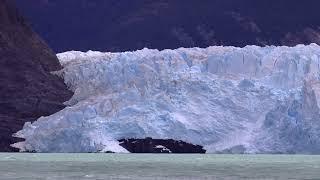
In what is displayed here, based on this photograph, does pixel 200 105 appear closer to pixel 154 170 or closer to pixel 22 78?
pixel 154 170

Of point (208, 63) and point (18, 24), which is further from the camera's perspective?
point (18, 24)

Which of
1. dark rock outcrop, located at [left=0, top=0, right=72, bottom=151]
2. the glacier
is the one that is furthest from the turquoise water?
dark rock outcrop, located at [left=0, top=0, right=72, bottom=151]

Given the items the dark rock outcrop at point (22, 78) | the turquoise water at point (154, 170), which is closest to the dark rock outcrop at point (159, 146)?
the dark rock outcrop at point (22, 78)

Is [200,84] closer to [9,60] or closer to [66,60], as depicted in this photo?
[66,60]

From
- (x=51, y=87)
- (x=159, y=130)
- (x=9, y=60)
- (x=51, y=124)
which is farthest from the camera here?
(x=9, y=60)

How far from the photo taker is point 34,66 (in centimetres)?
9438

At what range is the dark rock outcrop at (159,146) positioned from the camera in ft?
223

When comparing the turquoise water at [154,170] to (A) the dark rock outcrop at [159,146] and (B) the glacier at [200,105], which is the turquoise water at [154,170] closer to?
(B) the glacier at [200,105]

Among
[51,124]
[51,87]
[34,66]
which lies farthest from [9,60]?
[51,124]

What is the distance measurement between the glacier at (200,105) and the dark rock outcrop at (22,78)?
8.06 meters

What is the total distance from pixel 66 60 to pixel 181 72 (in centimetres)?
2567

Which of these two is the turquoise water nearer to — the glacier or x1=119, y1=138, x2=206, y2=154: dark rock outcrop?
the glacier

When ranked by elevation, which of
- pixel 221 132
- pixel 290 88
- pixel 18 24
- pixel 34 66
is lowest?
pixel 221 132

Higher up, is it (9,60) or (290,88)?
(9,60)
